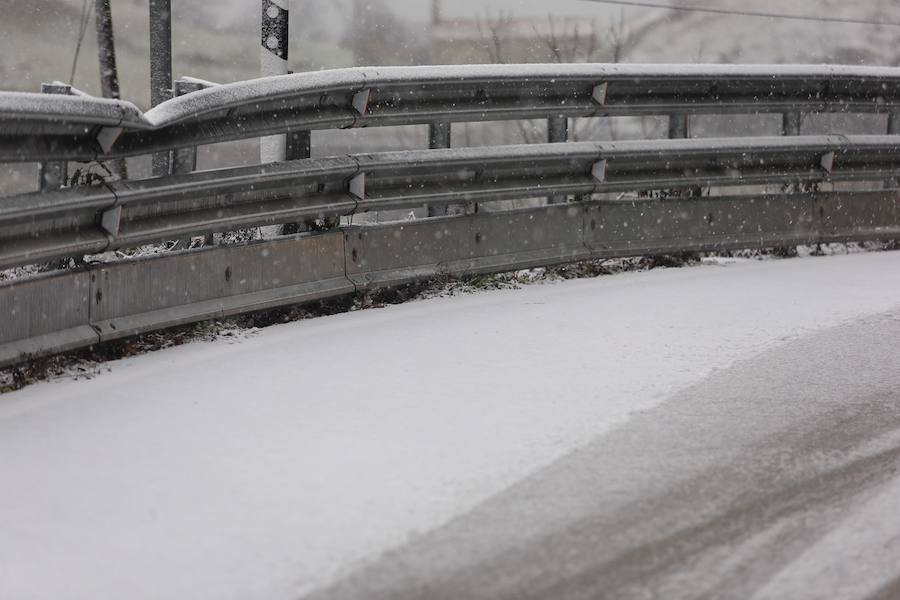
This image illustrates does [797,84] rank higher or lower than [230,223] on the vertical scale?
higher

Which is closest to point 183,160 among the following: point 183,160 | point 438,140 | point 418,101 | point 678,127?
point 183,160

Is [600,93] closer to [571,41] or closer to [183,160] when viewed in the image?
[183,160]

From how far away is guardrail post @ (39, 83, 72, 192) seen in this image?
574 centimetres

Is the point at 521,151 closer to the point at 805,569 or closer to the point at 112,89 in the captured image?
the point at 805,569

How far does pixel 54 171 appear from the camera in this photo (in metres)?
5.79

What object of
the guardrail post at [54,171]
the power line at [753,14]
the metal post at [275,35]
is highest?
the power line at [753,14]

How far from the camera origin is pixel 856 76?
10.1 m

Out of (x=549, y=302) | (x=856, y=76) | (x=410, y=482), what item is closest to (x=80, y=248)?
(x=410, y=482)

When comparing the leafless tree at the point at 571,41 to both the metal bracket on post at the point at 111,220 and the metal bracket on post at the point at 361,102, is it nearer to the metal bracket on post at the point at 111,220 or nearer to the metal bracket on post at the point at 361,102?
the metal bracket on post at the point at 361,102

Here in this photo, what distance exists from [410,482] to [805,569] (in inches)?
50.0

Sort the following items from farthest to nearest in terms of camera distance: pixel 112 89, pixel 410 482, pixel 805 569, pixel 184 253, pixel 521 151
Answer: pixel 112 89 < pixel 521 151 < pixel 184 253 < pixel 410 482 < pixel 805 569

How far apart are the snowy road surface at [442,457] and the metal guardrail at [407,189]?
0.35 meters

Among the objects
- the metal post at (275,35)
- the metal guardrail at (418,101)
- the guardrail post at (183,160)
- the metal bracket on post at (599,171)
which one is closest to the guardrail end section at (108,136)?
the metal guardrail at (418,101)

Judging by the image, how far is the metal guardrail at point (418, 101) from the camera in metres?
5.65
